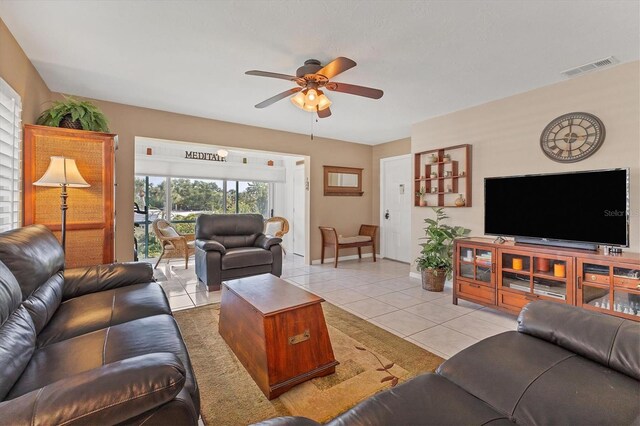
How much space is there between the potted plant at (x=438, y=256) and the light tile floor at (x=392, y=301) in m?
0.17

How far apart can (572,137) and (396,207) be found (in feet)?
11.0

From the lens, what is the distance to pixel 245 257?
416 centimetres

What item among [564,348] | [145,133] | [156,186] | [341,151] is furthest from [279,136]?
[564,348]

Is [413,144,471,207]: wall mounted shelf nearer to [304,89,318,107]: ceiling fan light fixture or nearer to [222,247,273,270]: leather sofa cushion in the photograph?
[304,89,318,107]: ceiling fan light fixture

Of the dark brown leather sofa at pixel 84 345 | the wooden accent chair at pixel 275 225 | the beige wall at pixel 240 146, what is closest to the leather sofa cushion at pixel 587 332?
the dark brown leather sofa at pixel 84 345

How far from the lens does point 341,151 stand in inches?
247

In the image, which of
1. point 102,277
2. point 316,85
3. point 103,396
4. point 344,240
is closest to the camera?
point 103,396

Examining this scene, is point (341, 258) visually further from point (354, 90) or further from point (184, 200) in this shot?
point (354, 90)

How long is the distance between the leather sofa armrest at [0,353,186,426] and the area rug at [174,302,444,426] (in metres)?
0.91

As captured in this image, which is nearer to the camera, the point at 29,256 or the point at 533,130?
the point at 29,256

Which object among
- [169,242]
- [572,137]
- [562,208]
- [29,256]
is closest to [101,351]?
[29,256]

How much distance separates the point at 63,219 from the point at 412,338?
132 inches

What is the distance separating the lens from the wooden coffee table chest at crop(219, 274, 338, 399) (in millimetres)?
1849

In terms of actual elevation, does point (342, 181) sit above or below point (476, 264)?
above
